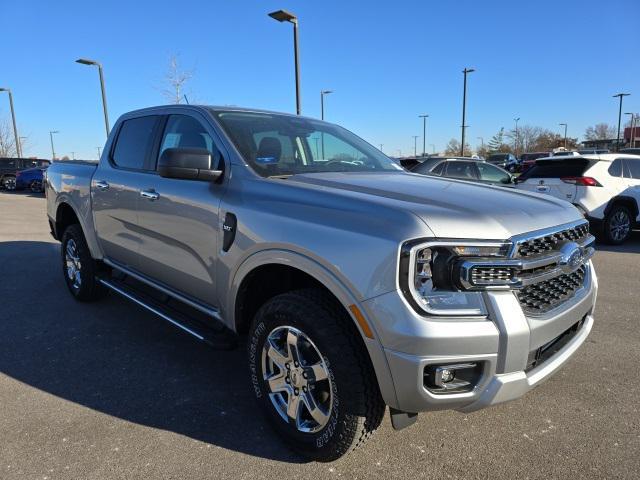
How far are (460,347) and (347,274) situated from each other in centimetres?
56

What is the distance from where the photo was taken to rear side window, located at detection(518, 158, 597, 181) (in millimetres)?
9234

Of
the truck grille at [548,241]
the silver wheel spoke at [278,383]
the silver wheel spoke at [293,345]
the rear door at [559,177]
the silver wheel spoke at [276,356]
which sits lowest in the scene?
the silver wheel spoke at [278,383]

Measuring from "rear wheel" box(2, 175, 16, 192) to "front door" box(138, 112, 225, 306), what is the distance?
25.9 metres

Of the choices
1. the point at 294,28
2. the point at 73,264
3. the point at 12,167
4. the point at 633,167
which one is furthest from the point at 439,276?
the point at 12,167

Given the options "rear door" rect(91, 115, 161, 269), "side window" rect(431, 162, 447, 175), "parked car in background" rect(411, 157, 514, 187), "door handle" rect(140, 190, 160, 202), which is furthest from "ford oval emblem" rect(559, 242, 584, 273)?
"side window" rect(431, 162, 447, 175)

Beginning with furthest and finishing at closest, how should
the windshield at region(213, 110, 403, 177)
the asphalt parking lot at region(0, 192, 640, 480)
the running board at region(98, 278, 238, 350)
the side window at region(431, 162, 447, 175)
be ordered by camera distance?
the side window at region(431, 162, 447, 175), the windshield at region(213, 110, 403, 177), the running board at region(98, 278, 238, 350), the asphalt parking lot at region(0, 192, 640, 480)

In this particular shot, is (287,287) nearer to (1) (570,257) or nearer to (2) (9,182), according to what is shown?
(1) (570,257)

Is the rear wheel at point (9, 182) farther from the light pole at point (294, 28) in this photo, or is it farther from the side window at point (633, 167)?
the side window at point (633, 167)

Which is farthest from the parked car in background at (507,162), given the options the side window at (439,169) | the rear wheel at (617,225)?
the rear wheel at (617,225)

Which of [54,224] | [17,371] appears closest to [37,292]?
[54,224]

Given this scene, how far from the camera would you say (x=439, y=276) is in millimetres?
2053

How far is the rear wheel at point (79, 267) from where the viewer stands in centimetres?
491

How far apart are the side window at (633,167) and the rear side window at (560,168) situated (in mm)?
991

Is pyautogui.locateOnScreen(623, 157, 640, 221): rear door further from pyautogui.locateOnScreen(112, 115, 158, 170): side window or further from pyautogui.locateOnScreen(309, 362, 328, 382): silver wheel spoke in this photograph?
pyautogui.locateOnScreen(309, 362, 328, 382): silver wheel spoke
